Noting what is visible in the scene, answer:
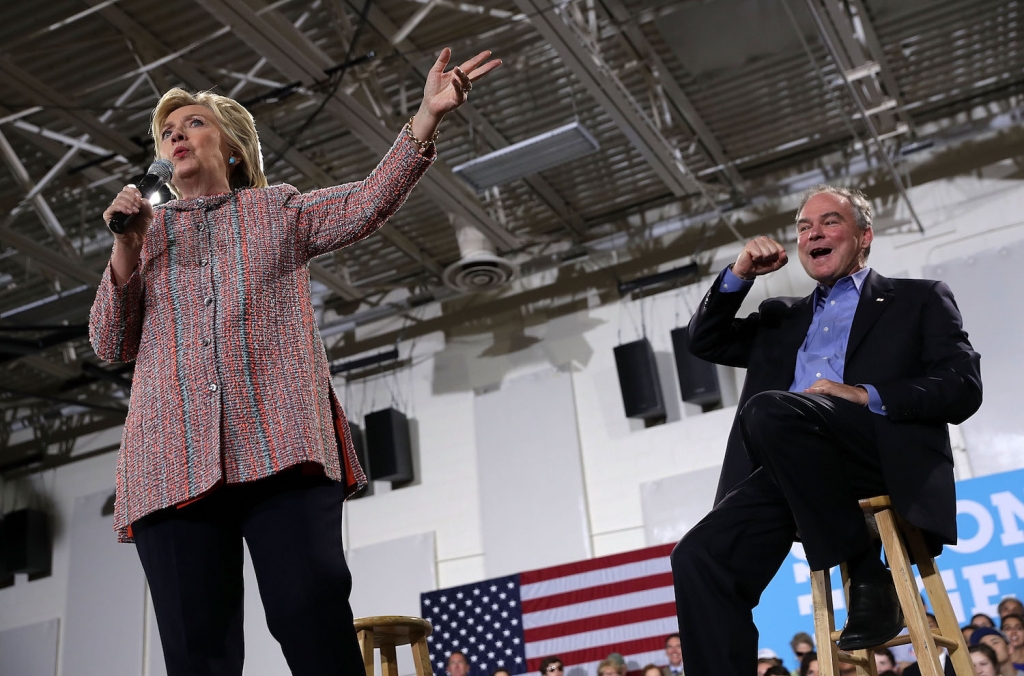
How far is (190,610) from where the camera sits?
57.4 inches

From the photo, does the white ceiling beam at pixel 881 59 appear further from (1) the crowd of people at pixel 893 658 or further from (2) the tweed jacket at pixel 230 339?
(2) the tweed jacket at pixel 230 339

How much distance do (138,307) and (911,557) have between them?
1640 millimetres

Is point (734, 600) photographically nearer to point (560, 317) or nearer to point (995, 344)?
point (995, 344)

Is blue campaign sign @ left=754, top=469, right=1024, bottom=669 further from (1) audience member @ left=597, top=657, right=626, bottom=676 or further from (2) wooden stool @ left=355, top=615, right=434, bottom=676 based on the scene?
(2) wooden stool @ left=355, top=615, right=434, bottom=676

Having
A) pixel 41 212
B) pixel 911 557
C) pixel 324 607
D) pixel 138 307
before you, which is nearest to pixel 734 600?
pixel 911 557

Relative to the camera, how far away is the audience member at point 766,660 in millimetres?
6189

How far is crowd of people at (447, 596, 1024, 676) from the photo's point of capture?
5.17 metres

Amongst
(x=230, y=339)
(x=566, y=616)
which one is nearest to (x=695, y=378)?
(x=566, y=616)

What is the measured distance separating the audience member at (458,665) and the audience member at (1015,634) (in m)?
3.53

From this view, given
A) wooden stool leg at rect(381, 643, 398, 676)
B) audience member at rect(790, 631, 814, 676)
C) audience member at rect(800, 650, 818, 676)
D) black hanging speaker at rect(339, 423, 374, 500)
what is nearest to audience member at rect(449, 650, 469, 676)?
black hanging speaker at rect(339, 423, 374, 500)

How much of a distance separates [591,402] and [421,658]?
19.5ft

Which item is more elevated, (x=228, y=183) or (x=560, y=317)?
(x=560, y=317)

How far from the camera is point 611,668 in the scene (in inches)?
276

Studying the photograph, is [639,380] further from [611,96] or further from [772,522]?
[772,522]
